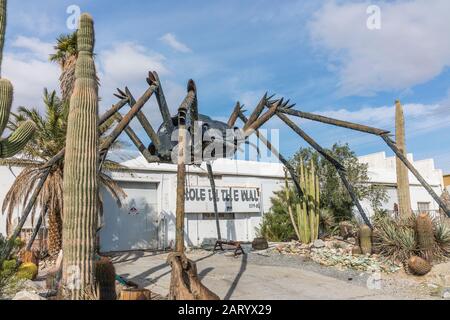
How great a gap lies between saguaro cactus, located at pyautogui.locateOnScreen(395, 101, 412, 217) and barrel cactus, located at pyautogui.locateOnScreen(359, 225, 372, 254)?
1827mm

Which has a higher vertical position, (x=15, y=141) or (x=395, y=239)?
(x=15, y=141)

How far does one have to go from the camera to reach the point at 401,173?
1301cm

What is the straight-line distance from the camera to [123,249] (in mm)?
15367

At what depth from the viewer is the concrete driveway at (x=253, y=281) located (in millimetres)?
7410

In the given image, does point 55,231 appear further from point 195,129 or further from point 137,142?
point 195,129

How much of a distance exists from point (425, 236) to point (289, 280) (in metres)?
3.73

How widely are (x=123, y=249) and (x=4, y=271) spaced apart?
9.29m

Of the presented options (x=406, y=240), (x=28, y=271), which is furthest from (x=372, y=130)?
(x=28, y=271)

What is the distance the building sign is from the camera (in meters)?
17.0

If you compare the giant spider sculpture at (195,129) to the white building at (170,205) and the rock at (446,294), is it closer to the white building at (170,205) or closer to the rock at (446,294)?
the rock at (446,294)

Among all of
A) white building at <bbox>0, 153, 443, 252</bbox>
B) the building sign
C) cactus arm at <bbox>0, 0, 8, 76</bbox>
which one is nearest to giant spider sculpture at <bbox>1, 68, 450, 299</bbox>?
cactus arm at <bbox>0, 0, 8, 76</bbox>

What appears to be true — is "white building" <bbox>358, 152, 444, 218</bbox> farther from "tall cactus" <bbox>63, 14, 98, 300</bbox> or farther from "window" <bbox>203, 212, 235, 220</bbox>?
"tall cactus" <bbox>63, 14, 98, 300</bbox>

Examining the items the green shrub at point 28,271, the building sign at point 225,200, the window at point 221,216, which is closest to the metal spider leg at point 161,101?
the green shrub at point 28,271
